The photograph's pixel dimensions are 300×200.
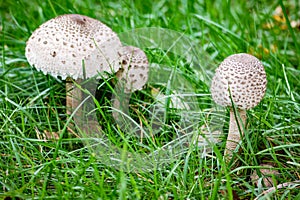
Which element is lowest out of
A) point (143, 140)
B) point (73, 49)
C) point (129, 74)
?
point (143, 140)

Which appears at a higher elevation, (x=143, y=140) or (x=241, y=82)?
(x=241, y=82)

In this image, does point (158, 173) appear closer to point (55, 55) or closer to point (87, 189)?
point (87, 189)

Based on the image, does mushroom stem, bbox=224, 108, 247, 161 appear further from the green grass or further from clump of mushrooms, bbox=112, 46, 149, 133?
clump of mushrooms, bbox=112, 46, 149, 133

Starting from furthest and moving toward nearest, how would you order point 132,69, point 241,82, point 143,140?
point 132,69, point 143,140, point 241,82

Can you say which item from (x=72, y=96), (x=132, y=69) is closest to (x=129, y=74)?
(x=132, y=69)

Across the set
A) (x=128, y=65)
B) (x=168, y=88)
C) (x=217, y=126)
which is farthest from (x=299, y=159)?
(x=128, y=65)

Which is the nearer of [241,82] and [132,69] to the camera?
[241,82]

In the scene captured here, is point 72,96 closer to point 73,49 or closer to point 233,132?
point 73,49
